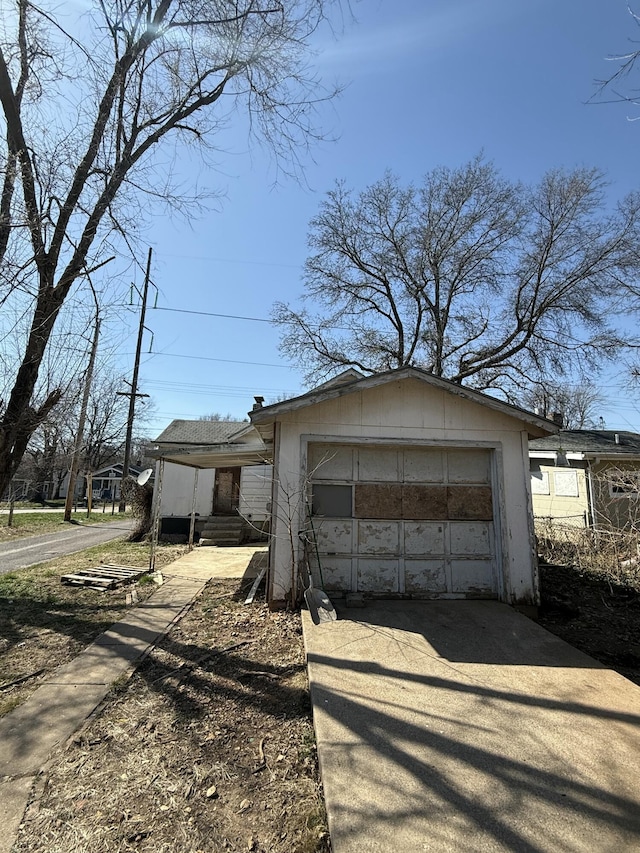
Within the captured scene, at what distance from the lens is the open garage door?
6406 millimetres

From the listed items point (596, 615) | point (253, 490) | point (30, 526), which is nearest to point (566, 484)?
point (596, 615)

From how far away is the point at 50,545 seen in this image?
13633mm

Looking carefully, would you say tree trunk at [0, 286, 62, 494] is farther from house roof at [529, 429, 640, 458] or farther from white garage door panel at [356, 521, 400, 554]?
house roof at [529, 429, 640, 458]

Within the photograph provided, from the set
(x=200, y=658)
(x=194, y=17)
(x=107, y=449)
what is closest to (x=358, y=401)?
(x=200, y=658)

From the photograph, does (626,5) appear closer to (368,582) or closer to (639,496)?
(639,496)

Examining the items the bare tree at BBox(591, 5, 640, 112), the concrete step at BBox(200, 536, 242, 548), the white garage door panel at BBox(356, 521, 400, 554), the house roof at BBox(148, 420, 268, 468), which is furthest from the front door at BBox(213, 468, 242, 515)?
the bare tree at BBox(591, 5, 640, 112)

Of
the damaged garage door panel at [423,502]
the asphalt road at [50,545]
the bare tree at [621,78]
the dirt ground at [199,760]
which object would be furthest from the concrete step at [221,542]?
the bare tree at [621,78]

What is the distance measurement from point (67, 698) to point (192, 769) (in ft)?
5.54

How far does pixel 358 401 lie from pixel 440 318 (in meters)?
15.9

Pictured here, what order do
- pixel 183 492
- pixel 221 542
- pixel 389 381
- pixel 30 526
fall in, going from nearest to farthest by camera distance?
pixel 389 381
pixel 221 542
pixel 183 492
pixel 30 526

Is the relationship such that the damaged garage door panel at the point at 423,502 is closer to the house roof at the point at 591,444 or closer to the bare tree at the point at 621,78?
the bare tree at the point at 621,78

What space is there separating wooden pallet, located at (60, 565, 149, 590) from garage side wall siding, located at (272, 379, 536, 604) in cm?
395

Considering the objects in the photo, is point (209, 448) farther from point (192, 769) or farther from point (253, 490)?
point (253, 490)

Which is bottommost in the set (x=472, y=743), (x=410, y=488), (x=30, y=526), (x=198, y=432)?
(x=472, y=743)
